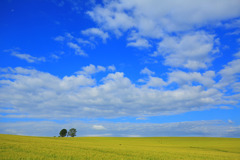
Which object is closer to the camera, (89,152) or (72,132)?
(89,152)

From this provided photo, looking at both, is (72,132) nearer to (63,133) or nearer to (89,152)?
A: (63,133)

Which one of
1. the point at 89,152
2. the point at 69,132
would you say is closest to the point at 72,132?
the point at 69,132

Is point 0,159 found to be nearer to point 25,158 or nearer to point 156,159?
point 25,158

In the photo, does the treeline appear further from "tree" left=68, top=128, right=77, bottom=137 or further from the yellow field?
the yellow field

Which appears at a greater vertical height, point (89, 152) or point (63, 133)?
point (63, 133)

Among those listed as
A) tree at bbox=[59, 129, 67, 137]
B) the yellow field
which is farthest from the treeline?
the yellow field

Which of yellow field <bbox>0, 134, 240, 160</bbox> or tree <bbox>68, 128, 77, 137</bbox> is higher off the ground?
tree <bbox>68, 128, 77, 137</bbox>

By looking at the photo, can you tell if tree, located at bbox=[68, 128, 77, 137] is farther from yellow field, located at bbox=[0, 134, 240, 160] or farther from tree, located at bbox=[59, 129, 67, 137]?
yellow field, located at bbox=[0, 134, 240, 160]

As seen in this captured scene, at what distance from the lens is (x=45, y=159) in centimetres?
1770

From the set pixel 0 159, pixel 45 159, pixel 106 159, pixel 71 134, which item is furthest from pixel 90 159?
pixel 71 134

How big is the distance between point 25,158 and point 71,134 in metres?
98.6

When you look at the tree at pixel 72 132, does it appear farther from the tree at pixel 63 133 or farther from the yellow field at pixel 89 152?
the yellow field at pixel 89 152

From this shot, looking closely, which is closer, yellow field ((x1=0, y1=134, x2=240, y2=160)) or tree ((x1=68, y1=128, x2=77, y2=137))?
yellow field ((x1=0, y1=134, x2=240, y2=160))

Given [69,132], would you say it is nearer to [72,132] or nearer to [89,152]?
[72,132]
